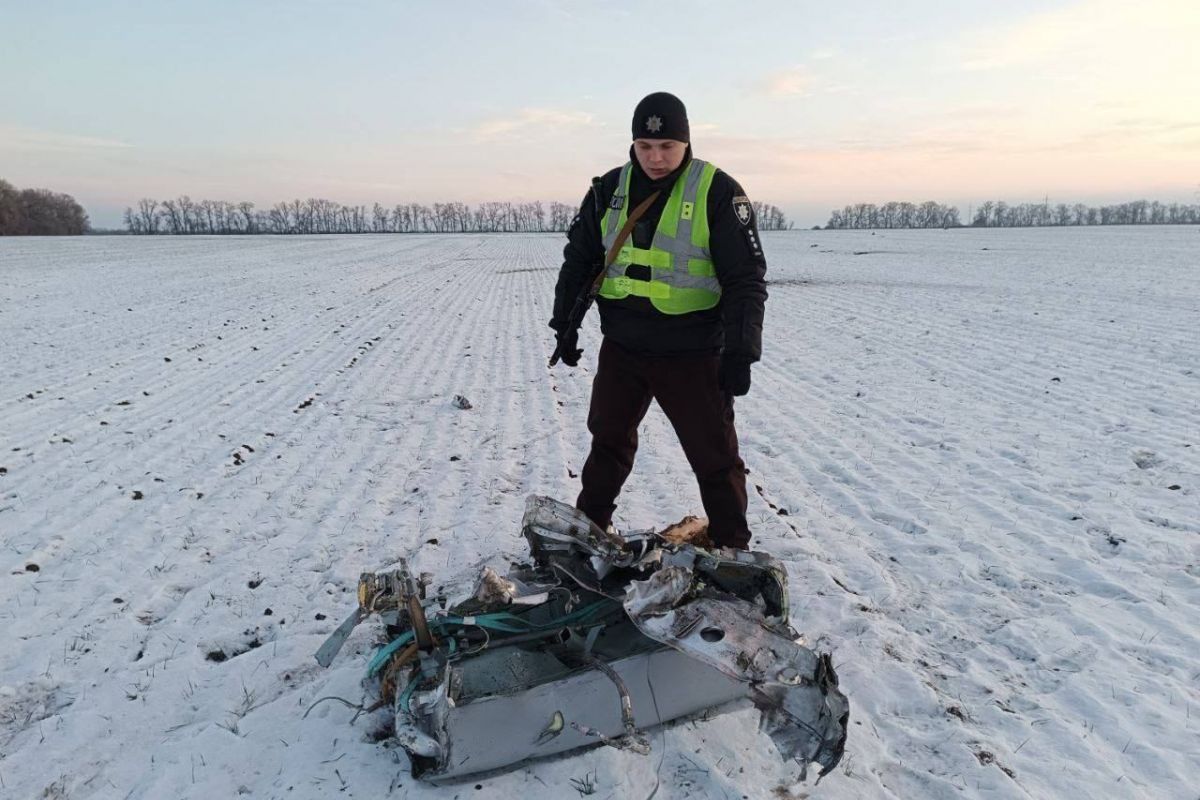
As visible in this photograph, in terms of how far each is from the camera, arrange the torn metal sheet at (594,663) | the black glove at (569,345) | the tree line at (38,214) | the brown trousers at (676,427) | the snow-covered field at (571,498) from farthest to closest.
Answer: the tree line at (38,214) → the black glove at (569,345) → the brown trousers at (676,427) → the snow-covered field at (571,498) → the torn metal sheet at (594,663)

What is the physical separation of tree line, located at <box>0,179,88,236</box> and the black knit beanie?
373ft

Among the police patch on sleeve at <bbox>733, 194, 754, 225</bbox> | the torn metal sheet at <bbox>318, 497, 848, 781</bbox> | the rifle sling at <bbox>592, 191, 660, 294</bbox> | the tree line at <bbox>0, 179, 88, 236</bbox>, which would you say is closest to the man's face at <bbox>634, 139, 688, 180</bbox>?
the rifle sling at <bbox>592, 191, 660, 294</bbox>

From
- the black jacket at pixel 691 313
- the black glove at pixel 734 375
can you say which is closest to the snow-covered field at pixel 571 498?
the black glove at pixel 734 375

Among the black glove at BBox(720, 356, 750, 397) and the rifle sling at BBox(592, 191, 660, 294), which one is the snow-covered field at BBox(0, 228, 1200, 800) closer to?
the black glove at BBox(720, 356, 750, 397)

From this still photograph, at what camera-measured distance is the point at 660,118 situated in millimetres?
3203

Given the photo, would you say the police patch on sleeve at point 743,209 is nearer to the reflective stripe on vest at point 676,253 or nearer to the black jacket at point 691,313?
the black jacket at point 691,313

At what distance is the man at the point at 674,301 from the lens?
325 cm

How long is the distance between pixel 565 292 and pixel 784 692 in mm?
2334

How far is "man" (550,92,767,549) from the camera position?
3.25 metres

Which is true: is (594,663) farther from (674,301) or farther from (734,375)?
(674,301)

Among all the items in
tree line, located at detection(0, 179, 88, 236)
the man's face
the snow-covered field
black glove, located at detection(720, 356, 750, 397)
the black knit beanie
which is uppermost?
tree line, located at detection(0, 179, 88, 236)

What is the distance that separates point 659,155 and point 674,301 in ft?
2.27

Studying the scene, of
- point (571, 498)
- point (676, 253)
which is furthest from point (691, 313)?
point (571, 498)

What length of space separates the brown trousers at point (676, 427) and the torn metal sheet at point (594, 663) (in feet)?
1.89
